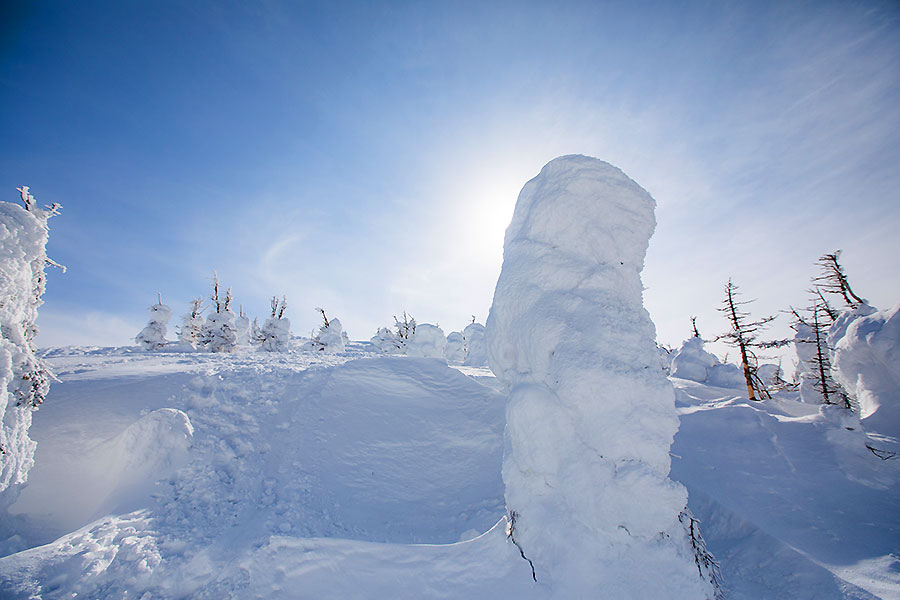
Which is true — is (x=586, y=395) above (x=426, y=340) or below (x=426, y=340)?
below

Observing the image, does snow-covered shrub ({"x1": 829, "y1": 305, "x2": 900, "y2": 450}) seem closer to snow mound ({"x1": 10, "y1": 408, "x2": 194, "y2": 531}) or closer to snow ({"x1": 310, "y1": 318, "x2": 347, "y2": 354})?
snow mound ({"x1": 10, "y1": 408, "x2": 194, "y2": 531})

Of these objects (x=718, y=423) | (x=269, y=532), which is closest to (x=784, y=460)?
(x=718, y=423)

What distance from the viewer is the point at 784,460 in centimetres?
928

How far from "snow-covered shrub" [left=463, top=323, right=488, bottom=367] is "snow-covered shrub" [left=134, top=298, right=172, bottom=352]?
25.6m

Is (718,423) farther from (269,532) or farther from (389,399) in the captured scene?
(269,532)

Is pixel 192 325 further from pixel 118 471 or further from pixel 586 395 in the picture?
pixel 586 395

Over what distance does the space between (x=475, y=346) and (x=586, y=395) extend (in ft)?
107

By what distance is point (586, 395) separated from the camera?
19.6 feet

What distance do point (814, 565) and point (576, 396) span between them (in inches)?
229

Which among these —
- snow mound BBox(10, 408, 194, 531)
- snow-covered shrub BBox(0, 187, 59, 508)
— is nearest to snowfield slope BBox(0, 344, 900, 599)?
snow mound BBox(10, 408, 194, 531)

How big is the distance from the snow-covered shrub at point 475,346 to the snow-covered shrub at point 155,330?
25.6 meters

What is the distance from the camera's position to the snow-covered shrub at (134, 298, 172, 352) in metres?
26.0

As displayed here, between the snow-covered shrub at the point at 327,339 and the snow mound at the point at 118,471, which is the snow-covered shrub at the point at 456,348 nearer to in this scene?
the snow-covered shrub at the point at 327,339

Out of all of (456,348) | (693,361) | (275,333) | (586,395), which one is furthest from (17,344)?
(456,348)
